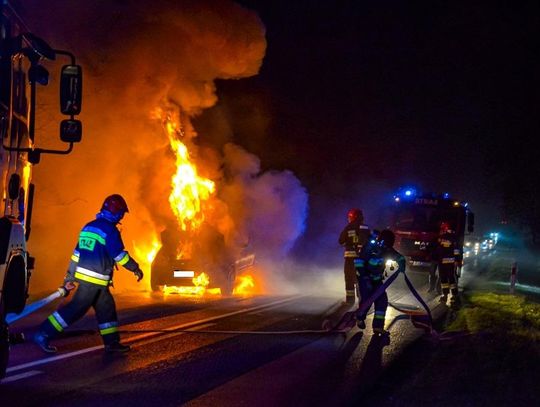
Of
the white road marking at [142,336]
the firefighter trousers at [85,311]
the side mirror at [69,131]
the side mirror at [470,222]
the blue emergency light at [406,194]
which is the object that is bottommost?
the white road marking at [142,336]

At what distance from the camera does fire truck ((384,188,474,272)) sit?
696 inches

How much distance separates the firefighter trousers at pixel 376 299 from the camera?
9008 mm

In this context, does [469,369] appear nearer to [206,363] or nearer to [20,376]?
[206,363]

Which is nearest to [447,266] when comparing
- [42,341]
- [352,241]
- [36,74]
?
[352,241]

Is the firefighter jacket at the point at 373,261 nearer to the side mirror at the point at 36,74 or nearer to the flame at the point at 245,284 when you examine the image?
the side mirror at the point at 36,74

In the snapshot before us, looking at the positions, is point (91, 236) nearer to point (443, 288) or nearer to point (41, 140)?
point (443, 288)

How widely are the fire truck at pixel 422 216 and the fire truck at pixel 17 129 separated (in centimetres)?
1233

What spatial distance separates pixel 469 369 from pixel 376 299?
2375 mm

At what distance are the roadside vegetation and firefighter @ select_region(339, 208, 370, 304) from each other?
2.15m

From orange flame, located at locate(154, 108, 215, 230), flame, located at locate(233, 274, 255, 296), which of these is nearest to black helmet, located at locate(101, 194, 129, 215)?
orange flame, located at locate(154, 108, 215, 230)

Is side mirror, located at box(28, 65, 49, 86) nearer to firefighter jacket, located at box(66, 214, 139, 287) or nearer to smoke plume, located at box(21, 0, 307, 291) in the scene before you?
firefighter jacket, located at box(66, 214, 139, 287)

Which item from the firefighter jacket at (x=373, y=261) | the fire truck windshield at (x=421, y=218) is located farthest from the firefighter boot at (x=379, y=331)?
the fire truck windshield at (x=421, y=218)

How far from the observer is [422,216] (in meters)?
18.3

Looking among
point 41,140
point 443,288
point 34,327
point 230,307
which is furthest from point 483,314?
point 41,140
